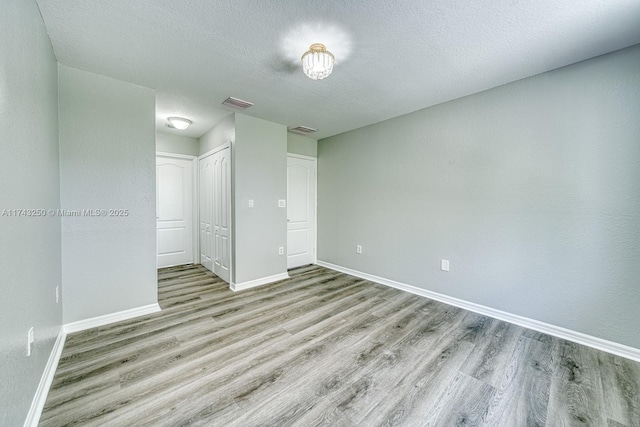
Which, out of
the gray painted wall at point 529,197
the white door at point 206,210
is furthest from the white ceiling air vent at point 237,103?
the gray painted wall at point 529,197

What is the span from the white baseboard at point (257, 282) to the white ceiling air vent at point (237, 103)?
2.33 metres

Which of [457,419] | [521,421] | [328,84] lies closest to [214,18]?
[328,84]

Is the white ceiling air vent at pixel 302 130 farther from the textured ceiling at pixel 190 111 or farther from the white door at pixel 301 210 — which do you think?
the textured ceiling at pixel 190 111

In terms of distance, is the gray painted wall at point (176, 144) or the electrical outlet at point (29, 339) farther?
the gray painted wall at point (176, 144)

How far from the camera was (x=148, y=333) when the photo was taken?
2.21 m

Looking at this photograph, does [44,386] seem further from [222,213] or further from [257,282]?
[222,213]

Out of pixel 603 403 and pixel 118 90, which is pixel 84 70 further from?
pixel 603 403

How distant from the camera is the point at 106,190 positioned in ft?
7.68

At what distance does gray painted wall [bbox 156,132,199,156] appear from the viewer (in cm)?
411

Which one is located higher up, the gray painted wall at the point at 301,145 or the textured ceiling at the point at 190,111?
the textured ceiling at the point at 190,111

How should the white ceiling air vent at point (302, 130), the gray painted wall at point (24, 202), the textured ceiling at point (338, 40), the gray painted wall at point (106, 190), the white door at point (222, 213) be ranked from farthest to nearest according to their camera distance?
the white ceiling air vent at point (302, 130) → the white door at point (222, 213) → the gray painted wall at point (106, 190) → the textured ceiling at point (338, 40) → the gray painted wall at point (24, 202)

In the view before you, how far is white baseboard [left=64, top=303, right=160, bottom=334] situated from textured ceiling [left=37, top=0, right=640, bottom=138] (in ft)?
7.68

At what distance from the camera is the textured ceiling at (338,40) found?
1.53 meters

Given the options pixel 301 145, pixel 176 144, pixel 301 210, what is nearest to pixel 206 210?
pixel 176 144
